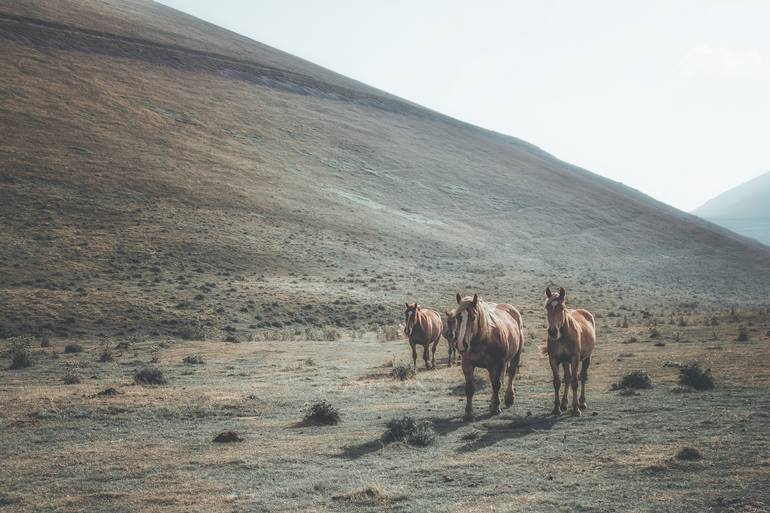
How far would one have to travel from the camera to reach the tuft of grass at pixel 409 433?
1094cm

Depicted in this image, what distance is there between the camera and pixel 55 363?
23109mm

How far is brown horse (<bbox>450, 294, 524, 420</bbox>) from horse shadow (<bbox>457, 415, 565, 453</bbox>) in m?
0.83

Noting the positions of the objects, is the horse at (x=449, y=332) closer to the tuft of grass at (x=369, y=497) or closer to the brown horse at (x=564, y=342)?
the brown horse at (x=564, y=342)

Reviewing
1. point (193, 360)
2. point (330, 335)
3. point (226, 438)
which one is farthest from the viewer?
point (330, 335)

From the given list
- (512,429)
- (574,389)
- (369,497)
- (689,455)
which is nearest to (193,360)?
(512,429)

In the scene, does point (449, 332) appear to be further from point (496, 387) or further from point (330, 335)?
point (330, 335)

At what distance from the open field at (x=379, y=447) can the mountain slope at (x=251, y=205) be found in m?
20.3

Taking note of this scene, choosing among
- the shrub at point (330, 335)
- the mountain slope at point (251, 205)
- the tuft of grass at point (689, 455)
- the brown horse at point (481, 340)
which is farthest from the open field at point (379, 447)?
the mountain slope at point (251, 205)

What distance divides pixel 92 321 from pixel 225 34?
113150mm

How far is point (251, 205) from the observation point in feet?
209

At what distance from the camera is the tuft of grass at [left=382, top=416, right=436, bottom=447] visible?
1094cm

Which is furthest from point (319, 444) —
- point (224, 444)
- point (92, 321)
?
point (92, 321)

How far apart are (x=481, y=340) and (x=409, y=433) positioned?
98.2 inches

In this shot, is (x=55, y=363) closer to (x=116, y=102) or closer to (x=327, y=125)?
(x=116, y=102)
